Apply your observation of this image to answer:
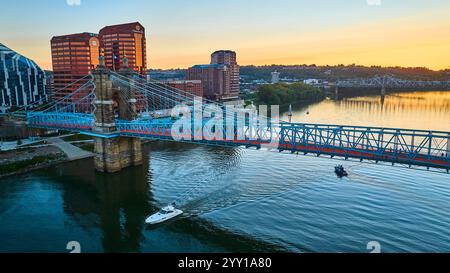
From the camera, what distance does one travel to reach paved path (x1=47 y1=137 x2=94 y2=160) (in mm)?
44281

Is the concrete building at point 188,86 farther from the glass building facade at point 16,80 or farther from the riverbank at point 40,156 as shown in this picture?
the riverbank at point 40,156

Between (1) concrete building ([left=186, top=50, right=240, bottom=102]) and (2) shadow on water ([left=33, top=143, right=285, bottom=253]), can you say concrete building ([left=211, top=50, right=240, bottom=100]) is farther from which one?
(2) shadow on water ([left=33, top=143, right=285, bottom=253])

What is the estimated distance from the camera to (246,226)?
24062mm

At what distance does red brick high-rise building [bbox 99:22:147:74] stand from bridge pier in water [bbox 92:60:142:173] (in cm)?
5004

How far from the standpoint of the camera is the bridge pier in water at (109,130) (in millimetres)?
37969

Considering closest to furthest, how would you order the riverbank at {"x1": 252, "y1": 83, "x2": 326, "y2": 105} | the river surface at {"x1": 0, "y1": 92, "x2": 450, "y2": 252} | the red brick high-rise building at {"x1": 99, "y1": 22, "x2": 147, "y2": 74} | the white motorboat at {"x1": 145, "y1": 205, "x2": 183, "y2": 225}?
the river surface at {"x1": 0, "y1": 92, "x2": 450, "y2": 252}, the white motorboat at {"x1": 145, "y1": 205, "x2": 183, "y2": 225}, the red brick high-rise building at {"x1": 99, "y1": 22, "x2": 147, "y2": 74}, the riverbank at {"x1": 252, "y1": 83, "x2": 326, "y2": 105}

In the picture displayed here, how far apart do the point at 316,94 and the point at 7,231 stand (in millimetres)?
125905

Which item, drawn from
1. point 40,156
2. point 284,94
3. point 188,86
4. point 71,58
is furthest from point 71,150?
point 284,94

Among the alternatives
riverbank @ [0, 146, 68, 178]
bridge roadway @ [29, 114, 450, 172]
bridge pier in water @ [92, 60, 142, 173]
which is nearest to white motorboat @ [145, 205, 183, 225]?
bridge roadway @ [29, 114, 450, 172]

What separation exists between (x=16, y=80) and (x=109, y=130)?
4903 cm

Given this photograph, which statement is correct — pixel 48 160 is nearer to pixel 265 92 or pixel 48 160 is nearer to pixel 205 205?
pixel 205 205

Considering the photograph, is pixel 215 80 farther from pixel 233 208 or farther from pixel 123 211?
pixel 233 208

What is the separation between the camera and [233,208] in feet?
88.1
